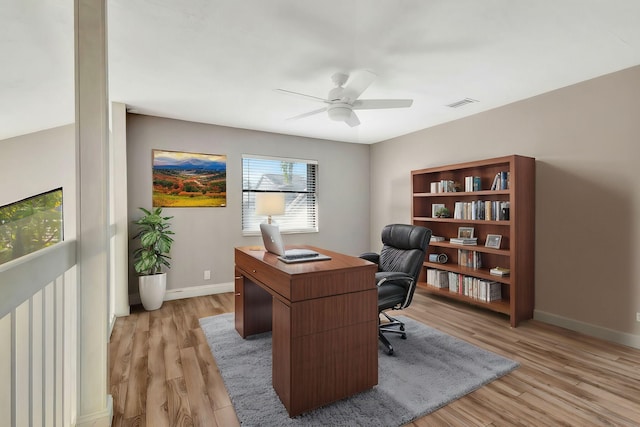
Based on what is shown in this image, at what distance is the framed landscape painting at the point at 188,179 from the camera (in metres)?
4.14

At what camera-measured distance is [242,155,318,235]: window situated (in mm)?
4820

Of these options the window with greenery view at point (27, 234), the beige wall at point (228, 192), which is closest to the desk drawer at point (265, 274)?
the window with greenery view at point (27, 234)

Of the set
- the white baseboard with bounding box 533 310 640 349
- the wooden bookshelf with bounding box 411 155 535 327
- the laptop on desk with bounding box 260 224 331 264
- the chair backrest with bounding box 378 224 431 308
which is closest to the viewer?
the laptop on desk with bounding box 260 224 331 264

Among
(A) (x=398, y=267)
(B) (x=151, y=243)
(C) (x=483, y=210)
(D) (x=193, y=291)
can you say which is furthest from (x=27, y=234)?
(C) (x=483, y=210)

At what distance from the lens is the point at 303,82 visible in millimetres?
3029

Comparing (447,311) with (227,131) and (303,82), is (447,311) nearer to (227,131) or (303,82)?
(303,82)

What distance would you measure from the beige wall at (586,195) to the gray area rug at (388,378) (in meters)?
1.29

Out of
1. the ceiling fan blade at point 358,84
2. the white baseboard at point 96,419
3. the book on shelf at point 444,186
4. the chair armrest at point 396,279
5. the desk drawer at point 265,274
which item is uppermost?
the ceiling fan blade at point 358,84

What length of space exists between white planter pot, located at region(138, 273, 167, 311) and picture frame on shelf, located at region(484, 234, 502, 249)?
13.0 ft

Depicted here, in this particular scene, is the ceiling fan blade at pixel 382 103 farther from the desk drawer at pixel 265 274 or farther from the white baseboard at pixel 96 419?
the white baseboard at pixel 96 419

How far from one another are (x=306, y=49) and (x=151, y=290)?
10.5 ft

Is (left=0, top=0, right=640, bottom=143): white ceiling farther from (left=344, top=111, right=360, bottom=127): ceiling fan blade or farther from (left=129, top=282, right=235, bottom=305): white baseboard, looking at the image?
(left=129, top=282, right=235, bottom=305): white baseboard

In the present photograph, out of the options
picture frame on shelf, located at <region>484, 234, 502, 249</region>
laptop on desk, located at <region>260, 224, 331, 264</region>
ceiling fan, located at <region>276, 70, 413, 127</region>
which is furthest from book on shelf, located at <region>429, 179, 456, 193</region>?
laptop on desk, located at <region>260, 224, 331, 264</region>

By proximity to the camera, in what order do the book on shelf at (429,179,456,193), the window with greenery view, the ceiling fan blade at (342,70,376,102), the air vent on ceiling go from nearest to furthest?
1. the window with greenery view
2. the ceiling fan blade at (342,70,376,102)
3. the air vent on ceiling
4. the book on shelf at (429,179,456,193)
